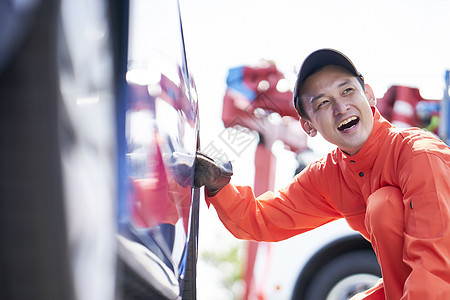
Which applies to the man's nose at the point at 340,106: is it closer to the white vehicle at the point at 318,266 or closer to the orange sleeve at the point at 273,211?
the orange sleeve at the point at 273,211

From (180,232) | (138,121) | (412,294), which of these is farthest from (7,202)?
(412,294)

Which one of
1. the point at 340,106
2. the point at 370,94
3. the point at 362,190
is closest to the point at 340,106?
the point at 340,106

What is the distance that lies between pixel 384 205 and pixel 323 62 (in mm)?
543

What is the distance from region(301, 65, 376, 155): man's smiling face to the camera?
4.97ft

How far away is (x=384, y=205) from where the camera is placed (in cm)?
134

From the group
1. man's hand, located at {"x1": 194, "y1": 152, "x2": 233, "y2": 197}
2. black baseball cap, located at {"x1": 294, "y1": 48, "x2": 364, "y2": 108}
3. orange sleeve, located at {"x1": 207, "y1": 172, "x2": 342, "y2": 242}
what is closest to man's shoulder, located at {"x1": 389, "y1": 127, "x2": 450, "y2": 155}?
black baseball cap, located at {"x1": 294, "y1": 48, "x2": 364, "y2": 108}

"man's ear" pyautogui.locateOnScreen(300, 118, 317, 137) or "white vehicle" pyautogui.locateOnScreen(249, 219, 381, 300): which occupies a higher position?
"man's ear" pyautogui.locateOnScreen(300, 118, 317, 137)

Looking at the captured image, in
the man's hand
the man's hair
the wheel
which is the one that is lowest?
the wheel

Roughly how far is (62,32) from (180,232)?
69 cm

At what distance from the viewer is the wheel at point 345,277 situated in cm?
253

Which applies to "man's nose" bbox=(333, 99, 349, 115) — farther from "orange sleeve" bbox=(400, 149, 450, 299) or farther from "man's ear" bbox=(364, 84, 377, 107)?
"orange sleeve" bbox=(400, 149, 450, 299)

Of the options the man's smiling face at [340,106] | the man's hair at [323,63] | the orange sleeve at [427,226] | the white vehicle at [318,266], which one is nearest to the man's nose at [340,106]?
the man's smiling face at [340,106]

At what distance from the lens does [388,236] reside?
133 cm

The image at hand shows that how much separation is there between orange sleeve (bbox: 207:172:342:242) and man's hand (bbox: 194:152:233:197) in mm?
59
